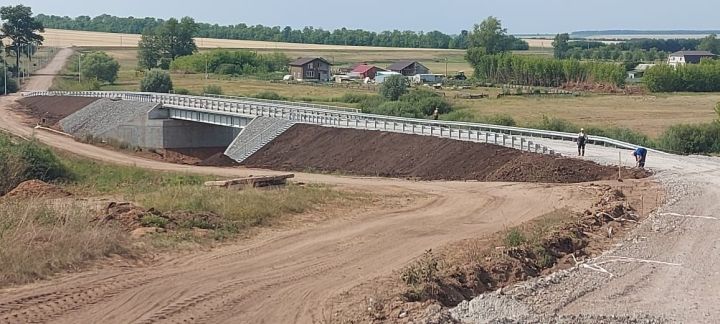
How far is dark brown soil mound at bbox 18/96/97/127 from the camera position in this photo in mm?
95312

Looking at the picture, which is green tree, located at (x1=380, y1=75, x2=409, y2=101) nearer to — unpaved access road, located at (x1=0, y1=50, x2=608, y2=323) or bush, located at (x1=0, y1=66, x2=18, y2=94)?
bush, located at (x1=0, y1=66, x2=18, y2=94)

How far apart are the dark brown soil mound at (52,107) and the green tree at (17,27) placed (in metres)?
59.0

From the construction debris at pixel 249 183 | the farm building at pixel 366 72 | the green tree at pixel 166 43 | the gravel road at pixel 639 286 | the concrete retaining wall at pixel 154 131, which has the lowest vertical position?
the concrete retaining wall at pixel 154 131

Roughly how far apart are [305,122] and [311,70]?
9300 centimetres

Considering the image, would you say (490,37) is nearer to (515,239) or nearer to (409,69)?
(409,69)

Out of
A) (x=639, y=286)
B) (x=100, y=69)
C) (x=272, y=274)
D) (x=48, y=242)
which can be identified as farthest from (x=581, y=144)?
(x=100, y=69)

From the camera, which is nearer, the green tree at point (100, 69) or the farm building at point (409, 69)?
the green tree at point (100, 69)

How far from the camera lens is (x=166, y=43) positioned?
188 metres

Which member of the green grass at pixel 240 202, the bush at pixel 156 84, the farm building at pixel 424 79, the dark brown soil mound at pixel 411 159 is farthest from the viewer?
the farm building at pixel 424 79

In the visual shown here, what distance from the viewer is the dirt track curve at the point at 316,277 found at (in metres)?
18.3

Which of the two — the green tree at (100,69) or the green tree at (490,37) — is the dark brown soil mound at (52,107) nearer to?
the green tree at (100,69)

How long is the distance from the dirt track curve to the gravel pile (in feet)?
180

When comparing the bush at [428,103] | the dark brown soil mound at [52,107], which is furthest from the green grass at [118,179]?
the dark brown soil mound at [52,107]

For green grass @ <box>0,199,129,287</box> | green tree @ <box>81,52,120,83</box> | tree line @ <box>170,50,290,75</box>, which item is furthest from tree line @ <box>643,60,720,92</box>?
green grass @ <box>0,199,129,287</box>
